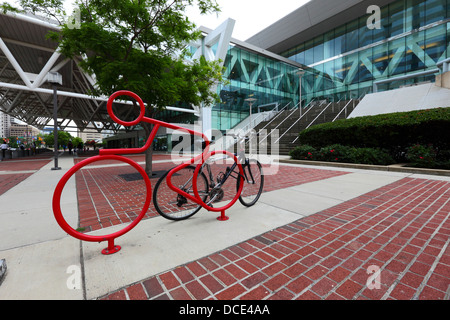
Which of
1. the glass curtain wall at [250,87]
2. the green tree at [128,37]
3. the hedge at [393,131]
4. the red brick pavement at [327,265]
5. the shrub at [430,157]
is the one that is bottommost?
the red brick pavement at [327,265]

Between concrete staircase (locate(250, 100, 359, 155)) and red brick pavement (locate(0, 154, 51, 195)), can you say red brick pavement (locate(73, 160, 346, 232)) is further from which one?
concrete staircase (locate(250, 100, 359, 155))

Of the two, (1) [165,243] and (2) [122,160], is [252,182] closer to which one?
(1) [165,243]

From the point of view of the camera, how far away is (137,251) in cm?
246

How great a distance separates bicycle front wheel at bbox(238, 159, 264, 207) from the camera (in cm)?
432

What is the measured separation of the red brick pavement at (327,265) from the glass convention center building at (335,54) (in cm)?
1940

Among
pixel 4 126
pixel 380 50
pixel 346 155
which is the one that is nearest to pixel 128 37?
pixel 346 155

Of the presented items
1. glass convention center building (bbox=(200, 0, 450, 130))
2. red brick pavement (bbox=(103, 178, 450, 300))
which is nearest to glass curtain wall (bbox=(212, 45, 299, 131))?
glass convention center building (bbox=(200, 0, 450, 130))

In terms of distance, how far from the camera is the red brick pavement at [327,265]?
1770 mm

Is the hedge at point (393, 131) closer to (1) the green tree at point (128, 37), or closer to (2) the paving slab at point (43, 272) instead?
(1) the green tree at point (128, 37)

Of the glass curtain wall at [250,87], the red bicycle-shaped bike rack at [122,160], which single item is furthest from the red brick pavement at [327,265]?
the glass curtain wall at [250,87]

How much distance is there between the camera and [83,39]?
597cm

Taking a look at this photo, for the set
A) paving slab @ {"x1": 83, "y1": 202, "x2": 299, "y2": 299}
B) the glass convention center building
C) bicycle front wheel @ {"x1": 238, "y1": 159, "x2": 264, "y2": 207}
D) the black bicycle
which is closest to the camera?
paving slab @ {"x1": 83, "y1": 202, "x2": 299, "y2": 299}

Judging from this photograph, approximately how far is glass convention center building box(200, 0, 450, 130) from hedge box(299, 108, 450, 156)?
11727mm

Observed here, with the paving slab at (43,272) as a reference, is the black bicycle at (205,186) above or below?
above
